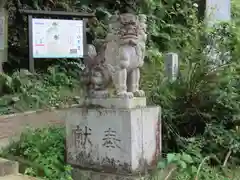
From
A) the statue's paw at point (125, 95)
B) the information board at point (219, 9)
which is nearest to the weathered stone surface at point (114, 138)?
the statue's paw at point (125, 95)

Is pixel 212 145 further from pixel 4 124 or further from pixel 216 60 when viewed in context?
pixel 4 124

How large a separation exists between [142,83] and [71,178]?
2051 millimetres

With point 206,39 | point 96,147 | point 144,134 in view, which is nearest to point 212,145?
point 144,134

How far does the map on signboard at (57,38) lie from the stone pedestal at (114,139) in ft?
10.9

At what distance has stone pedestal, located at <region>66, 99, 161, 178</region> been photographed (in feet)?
13.5

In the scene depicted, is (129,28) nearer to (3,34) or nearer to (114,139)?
(114,139)

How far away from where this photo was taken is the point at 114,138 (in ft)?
13.7

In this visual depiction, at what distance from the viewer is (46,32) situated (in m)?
7.70

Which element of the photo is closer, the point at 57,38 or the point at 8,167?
the point at 8,167

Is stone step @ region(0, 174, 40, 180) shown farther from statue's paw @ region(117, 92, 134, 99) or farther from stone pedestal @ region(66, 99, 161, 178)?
statue's paw @ region(117, 92, 134, 99)

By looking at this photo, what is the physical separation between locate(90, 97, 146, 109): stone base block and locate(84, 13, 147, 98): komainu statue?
5 centimetres

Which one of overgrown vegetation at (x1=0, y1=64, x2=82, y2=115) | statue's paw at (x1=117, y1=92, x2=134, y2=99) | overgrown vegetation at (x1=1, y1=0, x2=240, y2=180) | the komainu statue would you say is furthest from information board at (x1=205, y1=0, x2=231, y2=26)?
statue's paw at (x1=117, y1=92, x2=134, y2=99)

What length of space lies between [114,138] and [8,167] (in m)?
1.19

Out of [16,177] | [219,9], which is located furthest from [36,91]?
[219,9]
